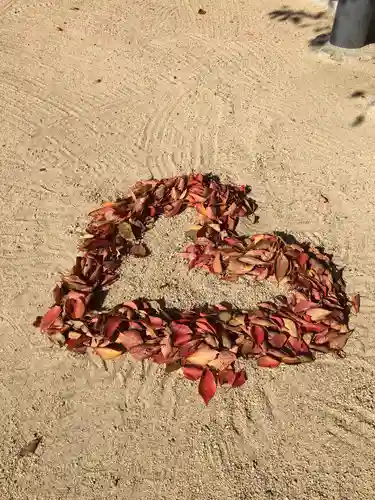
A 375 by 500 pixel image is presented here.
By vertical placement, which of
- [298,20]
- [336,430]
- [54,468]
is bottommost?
[54,468]

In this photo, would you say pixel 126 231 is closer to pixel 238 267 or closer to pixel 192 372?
pixel 238 267

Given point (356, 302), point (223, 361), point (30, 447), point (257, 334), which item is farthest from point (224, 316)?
point (30, 447)

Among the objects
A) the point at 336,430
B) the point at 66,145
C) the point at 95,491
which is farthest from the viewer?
the point at 66,145

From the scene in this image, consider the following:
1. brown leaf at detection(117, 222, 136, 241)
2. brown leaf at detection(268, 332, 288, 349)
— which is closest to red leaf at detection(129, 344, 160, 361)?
brown leaf at detection(268, 332, 288, 349)

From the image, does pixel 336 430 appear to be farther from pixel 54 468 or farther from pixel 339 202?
pixel 339 202

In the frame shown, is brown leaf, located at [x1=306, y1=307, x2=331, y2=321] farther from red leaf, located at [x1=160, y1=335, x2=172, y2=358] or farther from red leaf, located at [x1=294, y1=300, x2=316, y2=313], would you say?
red leaf, located at [x1=160, y1=335, x2=172, y2=358]

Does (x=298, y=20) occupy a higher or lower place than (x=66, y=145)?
higher

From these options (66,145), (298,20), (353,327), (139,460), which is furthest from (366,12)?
(139,460)
